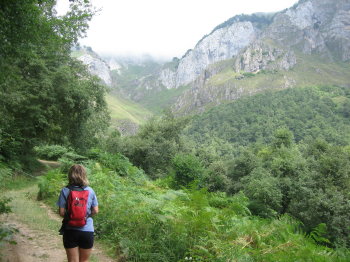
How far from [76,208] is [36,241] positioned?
11.5ft

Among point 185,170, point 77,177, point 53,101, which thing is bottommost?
point 185,170

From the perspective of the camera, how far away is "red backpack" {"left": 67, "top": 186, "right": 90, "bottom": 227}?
3.66 meters

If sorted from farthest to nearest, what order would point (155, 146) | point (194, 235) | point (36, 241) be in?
point (155, 146), point (36, 241), point (194, 235)

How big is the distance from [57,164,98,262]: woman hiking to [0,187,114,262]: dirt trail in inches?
76.8

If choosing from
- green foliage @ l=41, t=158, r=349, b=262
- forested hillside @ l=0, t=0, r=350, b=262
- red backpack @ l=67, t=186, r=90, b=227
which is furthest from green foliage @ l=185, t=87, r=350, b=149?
red backpack @ l=67, t=186, r=90, b=227

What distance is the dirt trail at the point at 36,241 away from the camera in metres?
5.27

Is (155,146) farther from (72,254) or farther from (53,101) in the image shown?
(72,254)

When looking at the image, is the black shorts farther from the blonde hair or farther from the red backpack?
the blonde hair

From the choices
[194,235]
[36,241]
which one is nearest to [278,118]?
[194,235]

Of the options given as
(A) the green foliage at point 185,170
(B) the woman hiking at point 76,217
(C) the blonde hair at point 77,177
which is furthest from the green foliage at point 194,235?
(A) the green foliage at point 185,170

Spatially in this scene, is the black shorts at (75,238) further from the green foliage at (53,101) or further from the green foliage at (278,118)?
the green foliage at (278,118)

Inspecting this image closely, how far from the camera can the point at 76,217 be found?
365cm

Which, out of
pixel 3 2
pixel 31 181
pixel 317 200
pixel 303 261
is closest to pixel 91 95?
pixel 31 181

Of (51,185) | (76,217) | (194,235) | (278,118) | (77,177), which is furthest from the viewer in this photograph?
(278,118)
